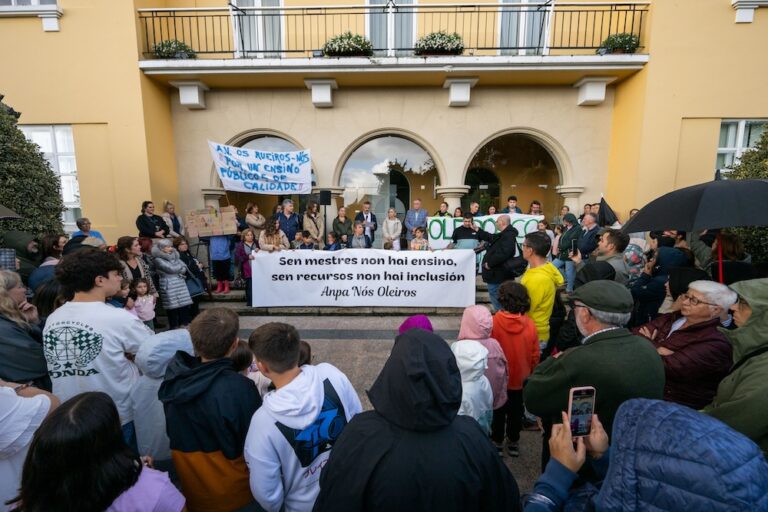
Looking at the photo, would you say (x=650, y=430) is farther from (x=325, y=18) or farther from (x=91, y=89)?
(x=91, y=89)

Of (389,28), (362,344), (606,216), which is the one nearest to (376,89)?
(389,28)

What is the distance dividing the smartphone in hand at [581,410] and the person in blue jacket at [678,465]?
0.43 metres

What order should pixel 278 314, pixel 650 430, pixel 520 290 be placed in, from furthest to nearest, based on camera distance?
pixel 278 314, pixel 520 290, pixel 650 430

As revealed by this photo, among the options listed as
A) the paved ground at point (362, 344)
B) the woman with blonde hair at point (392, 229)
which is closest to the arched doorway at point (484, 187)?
the woman with blonde hair at point (392, 229)

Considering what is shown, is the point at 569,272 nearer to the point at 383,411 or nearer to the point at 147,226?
the point at 383,411

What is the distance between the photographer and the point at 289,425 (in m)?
1.63

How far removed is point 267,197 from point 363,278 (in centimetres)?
807

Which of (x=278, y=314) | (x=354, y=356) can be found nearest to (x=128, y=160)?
(x=278, y=314)

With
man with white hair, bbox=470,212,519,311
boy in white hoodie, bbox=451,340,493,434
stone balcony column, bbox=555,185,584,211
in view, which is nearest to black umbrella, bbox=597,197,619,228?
stone balcony column, bbox=555,185,584,211

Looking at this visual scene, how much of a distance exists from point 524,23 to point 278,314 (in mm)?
9057

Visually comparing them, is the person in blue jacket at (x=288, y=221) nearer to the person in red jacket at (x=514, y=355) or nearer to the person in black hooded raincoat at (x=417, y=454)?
the person in red jacket at (x=514, y=355)

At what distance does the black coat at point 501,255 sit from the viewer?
17.8ft

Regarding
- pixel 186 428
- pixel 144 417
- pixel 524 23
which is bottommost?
pixel 144 417

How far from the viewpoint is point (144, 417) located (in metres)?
2.19
